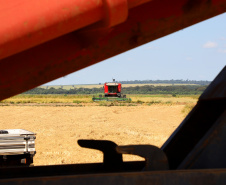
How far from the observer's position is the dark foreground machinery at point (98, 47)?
4.50 feet

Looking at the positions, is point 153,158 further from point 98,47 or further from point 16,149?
point 16,149

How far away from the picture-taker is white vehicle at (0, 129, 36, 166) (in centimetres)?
703

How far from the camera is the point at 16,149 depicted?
7105mm

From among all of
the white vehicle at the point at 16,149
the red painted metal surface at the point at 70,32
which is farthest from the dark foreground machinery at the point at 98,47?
the white vehicle at the point at 16,149

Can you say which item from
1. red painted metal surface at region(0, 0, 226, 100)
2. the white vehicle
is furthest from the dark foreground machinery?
the white vehicle

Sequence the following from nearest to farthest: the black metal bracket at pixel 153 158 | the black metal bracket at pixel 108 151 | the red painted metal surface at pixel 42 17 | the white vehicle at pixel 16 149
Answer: the red painted metal surface at pixel 42 17 → the black metal bracket at pixel 153 158 → the black metal bracket at pixel 108 151 → the white vehicle at pixel 16 149

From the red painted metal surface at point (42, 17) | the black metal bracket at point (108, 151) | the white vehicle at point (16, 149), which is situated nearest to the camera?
the red painted metal surface at point (42, 17)

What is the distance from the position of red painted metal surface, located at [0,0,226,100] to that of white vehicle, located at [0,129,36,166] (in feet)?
17.4

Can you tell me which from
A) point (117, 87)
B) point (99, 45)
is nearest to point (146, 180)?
point (99, 45)

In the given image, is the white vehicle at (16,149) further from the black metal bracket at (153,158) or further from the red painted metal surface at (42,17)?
the red painted metal surface at (42,17)

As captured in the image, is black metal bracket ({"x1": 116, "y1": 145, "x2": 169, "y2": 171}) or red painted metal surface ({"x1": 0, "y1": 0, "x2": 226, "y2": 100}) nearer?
red painted metal surface ({"x1": 0, "y1": 0, "x2": 226, "y2": 100})

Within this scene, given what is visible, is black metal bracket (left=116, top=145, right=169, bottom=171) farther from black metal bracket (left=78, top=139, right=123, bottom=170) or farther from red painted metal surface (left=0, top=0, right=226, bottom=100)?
red painted metal surface (left=0, top=0, right=226, bottom=100)

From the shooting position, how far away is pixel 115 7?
141cm

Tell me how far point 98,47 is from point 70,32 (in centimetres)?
31
